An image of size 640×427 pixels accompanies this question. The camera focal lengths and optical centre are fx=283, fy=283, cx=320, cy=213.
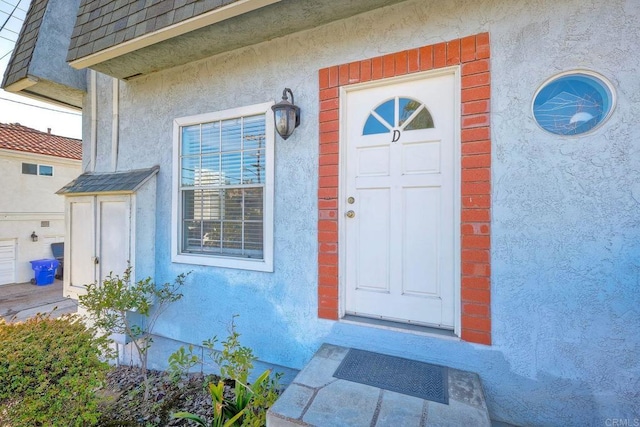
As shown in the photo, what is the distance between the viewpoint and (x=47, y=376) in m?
2.64

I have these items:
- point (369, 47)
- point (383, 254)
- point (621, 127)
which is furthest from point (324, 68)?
point (621, 127)

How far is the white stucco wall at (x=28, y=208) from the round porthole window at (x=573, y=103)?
1825cm

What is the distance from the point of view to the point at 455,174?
9.70 ft

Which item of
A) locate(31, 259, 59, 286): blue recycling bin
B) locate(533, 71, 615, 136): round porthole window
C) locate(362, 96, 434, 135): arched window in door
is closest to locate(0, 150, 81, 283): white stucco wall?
locate(31, 259, 59, 286): blue recycling bin

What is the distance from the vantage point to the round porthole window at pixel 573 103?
8.11 ft

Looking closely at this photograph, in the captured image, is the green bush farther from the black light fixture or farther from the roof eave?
the roof eave

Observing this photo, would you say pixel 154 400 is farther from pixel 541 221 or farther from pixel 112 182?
pixel 541 221

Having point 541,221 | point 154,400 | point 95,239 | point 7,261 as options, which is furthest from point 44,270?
point 541,221

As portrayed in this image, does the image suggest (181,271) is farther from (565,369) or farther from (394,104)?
(565,369)

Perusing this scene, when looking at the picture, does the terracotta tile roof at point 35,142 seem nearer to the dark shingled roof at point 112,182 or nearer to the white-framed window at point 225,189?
the dark shingled roof at point 112,182

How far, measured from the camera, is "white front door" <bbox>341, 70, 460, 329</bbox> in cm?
303

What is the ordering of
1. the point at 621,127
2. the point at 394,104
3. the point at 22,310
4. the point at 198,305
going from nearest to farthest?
the point at 621,127, the point at 394,104, the point at 198,305, the point at 22,310

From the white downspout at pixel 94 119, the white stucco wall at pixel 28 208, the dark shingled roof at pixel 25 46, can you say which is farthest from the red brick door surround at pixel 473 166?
the white stucco wall at pixel 28 208

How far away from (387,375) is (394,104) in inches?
114
